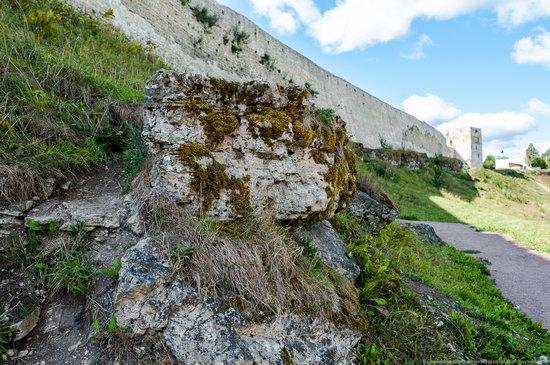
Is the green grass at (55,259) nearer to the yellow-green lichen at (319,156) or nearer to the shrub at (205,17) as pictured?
the yellow-green lichen at (319,156)

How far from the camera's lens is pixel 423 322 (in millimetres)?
2744

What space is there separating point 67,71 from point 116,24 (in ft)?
22.4

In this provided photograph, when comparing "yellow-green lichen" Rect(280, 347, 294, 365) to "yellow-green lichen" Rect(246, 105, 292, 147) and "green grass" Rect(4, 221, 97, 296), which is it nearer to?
"green grass" Rect(4, 221, 97, 296)

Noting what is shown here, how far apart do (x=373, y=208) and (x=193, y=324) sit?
3.60m

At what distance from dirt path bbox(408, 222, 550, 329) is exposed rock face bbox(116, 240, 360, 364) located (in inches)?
138

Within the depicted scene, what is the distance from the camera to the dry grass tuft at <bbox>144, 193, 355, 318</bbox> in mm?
2074

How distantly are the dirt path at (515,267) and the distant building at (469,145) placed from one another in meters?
36.0

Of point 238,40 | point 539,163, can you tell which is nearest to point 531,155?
point 539,163

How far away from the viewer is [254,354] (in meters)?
1.94

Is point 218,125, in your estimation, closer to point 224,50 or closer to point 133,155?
point 133,155

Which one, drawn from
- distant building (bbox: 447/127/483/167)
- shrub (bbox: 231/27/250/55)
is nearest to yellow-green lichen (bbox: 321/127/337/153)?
shrub (bbox: 231/27/250/55)

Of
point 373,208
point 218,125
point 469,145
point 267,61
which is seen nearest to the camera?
point 218,125

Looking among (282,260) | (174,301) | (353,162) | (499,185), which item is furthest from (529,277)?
(499,185)

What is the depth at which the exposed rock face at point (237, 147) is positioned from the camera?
2.48 meters
